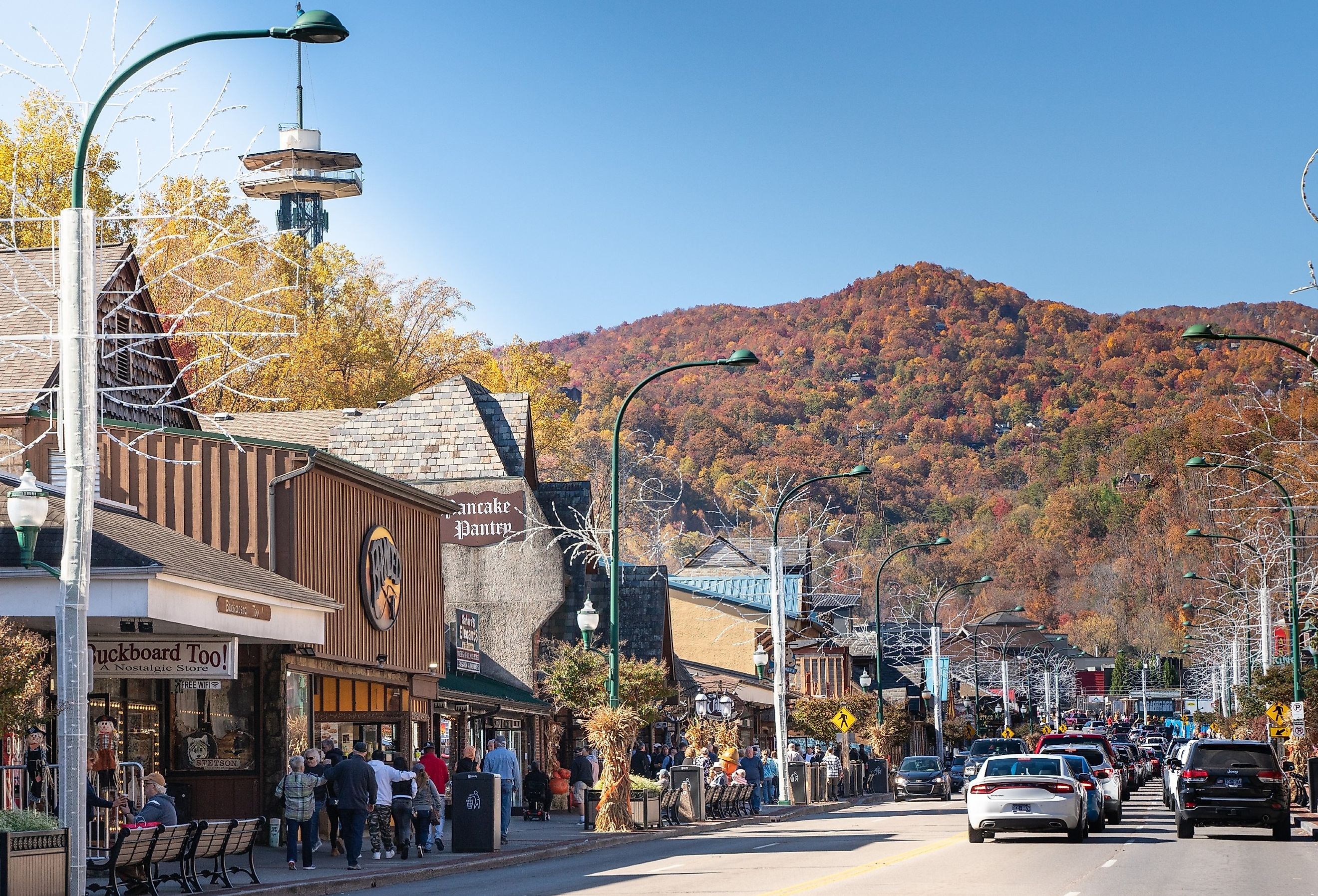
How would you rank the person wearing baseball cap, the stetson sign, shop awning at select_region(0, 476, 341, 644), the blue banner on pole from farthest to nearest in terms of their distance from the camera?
the blue banner on pole
the stetson sign
shop awning at select_region(0, 476, 341, 644)
the person wearing baseball cap

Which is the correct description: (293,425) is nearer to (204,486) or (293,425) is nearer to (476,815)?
(204,486)

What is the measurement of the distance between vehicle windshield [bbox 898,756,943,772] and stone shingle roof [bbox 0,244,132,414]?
30409mm

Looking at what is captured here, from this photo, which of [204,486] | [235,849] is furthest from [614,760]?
[235,849]

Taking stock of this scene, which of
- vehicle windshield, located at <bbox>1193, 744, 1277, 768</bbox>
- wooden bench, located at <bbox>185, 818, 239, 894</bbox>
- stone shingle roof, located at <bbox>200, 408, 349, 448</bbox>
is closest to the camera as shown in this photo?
wooden bench, located at <bbox>185, 818, 239, 894</bbox>

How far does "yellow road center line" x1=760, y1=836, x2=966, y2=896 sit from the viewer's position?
18.8 metres

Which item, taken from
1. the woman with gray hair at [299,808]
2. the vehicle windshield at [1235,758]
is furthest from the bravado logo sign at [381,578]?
the vehicle windshield at [1235,758]

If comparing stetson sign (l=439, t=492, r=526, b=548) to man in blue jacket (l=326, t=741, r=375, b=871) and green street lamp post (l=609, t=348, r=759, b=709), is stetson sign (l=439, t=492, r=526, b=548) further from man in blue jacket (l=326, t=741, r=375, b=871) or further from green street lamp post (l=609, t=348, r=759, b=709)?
man in blue jacket (l=326, t=741, r=375, b=871)

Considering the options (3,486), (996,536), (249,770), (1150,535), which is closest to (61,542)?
(3,486)

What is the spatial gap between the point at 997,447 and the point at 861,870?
16898 centimetres

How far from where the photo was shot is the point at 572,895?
1875cm

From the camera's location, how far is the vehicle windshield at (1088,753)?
36.4m

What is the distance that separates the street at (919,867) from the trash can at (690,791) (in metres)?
2.64

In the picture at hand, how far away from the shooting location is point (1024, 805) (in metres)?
27.7

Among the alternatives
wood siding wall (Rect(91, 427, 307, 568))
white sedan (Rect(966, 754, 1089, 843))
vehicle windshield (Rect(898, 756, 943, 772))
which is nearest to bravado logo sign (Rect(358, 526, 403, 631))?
wood siding wall (Rect(91, 427, 307, 568))
